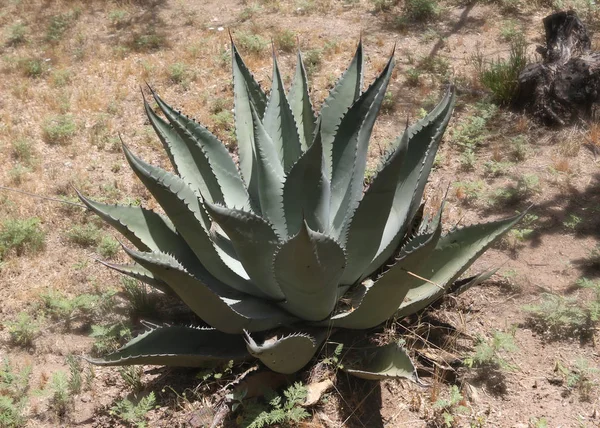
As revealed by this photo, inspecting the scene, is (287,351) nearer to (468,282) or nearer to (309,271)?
(309,271)

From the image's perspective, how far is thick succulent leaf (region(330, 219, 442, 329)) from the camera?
252 cm

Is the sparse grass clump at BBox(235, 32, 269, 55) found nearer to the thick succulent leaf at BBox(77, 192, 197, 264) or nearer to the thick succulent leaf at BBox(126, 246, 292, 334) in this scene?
the thick succulent leaf at BBox(77, 192, 197, 264)

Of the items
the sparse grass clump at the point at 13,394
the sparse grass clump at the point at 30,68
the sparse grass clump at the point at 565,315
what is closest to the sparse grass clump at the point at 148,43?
the sparse grass clump at the point at 30,68

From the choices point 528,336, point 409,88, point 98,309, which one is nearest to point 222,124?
point 409,88

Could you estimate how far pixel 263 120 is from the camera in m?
3.34

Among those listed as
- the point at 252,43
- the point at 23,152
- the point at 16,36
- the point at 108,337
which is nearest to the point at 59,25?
the point at 16,36

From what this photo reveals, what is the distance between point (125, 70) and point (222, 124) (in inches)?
65.2

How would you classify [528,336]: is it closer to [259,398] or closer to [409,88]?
[259,398]

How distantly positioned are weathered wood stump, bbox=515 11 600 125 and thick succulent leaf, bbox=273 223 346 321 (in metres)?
2.99

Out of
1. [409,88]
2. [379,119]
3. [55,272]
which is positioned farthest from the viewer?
[409,88]

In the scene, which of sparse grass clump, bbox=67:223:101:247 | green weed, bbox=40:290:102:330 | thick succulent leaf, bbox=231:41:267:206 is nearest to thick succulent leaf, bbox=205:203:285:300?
thick succulent leaf, bbox=231:41:267:206

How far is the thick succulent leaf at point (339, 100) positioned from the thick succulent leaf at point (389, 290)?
0.80 m

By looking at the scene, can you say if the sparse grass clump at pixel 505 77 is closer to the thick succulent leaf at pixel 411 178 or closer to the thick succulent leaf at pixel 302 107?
the thick succulent leaf at pixel 411 178

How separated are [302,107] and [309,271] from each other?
47.9 inches
